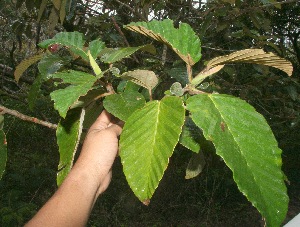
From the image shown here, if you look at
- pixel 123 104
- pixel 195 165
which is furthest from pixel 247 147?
pixel 195 165

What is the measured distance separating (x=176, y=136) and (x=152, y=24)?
0.91 ft

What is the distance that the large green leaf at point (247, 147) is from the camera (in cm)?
48

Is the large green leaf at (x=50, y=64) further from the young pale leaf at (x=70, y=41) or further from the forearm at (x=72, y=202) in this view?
the forearm at (x=72, y=202)

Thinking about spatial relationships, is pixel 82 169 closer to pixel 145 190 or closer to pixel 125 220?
pixel 145 190

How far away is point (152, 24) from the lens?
2.25 feet

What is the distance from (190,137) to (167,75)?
1135 mm

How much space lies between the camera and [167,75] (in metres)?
1.79

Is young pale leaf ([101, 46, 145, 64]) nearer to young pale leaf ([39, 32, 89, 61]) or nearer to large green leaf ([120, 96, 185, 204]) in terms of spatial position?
young pale leaf ([39, 32, 89, 61])

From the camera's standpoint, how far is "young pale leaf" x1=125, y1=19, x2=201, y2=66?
2.15 feet

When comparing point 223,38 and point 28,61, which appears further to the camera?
point 223,38

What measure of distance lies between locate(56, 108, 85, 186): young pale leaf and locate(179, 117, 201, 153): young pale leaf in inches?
8.8

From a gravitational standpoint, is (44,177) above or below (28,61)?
below

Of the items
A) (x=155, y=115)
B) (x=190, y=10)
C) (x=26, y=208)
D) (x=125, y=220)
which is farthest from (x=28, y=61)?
(x=125, y=220)

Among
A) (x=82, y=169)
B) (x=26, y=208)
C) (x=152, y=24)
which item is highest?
(x=152, y=24)
